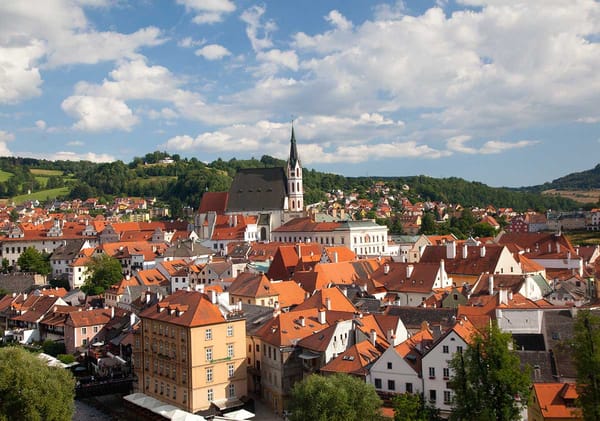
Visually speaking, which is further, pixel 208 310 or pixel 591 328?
pixel 208 310

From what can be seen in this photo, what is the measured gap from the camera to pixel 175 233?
408 ft

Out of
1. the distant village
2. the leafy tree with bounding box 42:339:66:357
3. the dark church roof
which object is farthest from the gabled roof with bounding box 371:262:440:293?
the dark church roof

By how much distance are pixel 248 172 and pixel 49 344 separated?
75441mm

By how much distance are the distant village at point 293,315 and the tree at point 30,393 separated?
678 cm

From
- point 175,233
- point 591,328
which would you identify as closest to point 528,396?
Result: point 591,328

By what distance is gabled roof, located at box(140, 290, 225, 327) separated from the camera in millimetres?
44188

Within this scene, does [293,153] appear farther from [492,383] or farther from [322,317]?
[492,383]

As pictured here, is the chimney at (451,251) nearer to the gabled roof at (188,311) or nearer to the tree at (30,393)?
the gabled roof at (188,311)

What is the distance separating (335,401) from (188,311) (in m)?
15.2

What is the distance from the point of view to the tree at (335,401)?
110 feet

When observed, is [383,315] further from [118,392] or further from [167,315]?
[118,392]

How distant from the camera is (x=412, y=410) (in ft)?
107

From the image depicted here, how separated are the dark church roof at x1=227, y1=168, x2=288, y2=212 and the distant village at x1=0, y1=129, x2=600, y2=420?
20369 mm

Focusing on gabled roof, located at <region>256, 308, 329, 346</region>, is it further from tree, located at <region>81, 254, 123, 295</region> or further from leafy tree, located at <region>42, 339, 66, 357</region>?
tree, located at <region>81, 254, 123, 295</region>
